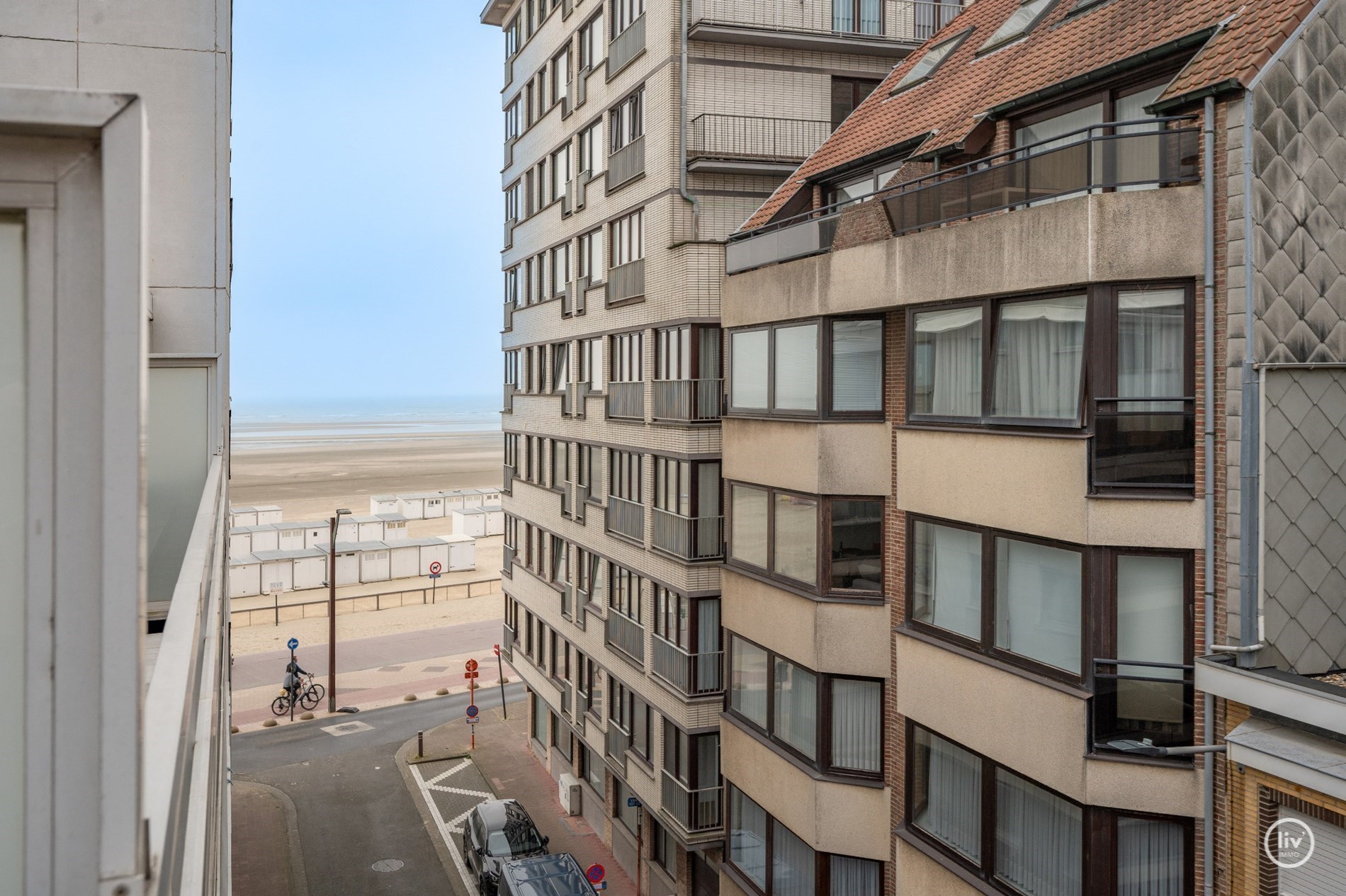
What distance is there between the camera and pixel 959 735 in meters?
12.3

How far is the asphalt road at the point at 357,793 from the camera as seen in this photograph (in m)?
24.4

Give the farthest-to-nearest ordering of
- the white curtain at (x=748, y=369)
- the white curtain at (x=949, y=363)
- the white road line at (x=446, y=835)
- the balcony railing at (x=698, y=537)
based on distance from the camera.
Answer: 1. the white road line at (x=446, y=835)
2. the balcony railing at (x=698, y=537)
3. the white curtain at (x=748, y=369)
4. the white curtain at (x=949, y=363)

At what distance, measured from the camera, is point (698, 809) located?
66.3 ft

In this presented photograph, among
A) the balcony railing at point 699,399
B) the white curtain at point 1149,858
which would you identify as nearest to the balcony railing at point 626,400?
the balcony railing at point 699,399

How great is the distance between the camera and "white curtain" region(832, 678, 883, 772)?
1454cm

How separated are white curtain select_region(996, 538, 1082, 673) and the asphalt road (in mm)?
17085

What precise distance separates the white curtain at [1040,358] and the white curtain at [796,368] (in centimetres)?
382

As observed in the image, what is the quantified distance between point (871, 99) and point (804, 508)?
857cm

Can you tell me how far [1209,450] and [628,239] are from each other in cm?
1571

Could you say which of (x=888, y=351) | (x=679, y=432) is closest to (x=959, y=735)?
(x=888, y=351)

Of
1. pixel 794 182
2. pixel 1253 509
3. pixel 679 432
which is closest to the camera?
pixel 1253 509

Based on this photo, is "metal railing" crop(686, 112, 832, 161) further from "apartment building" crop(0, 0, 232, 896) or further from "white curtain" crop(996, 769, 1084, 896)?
"apartment building" crop(0, 0, 232, 896)

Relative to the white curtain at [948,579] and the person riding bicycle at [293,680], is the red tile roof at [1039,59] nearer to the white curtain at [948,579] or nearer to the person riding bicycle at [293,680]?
the white curtain at [948,579]

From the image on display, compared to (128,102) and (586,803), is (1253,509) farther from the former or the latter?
(586,803)
